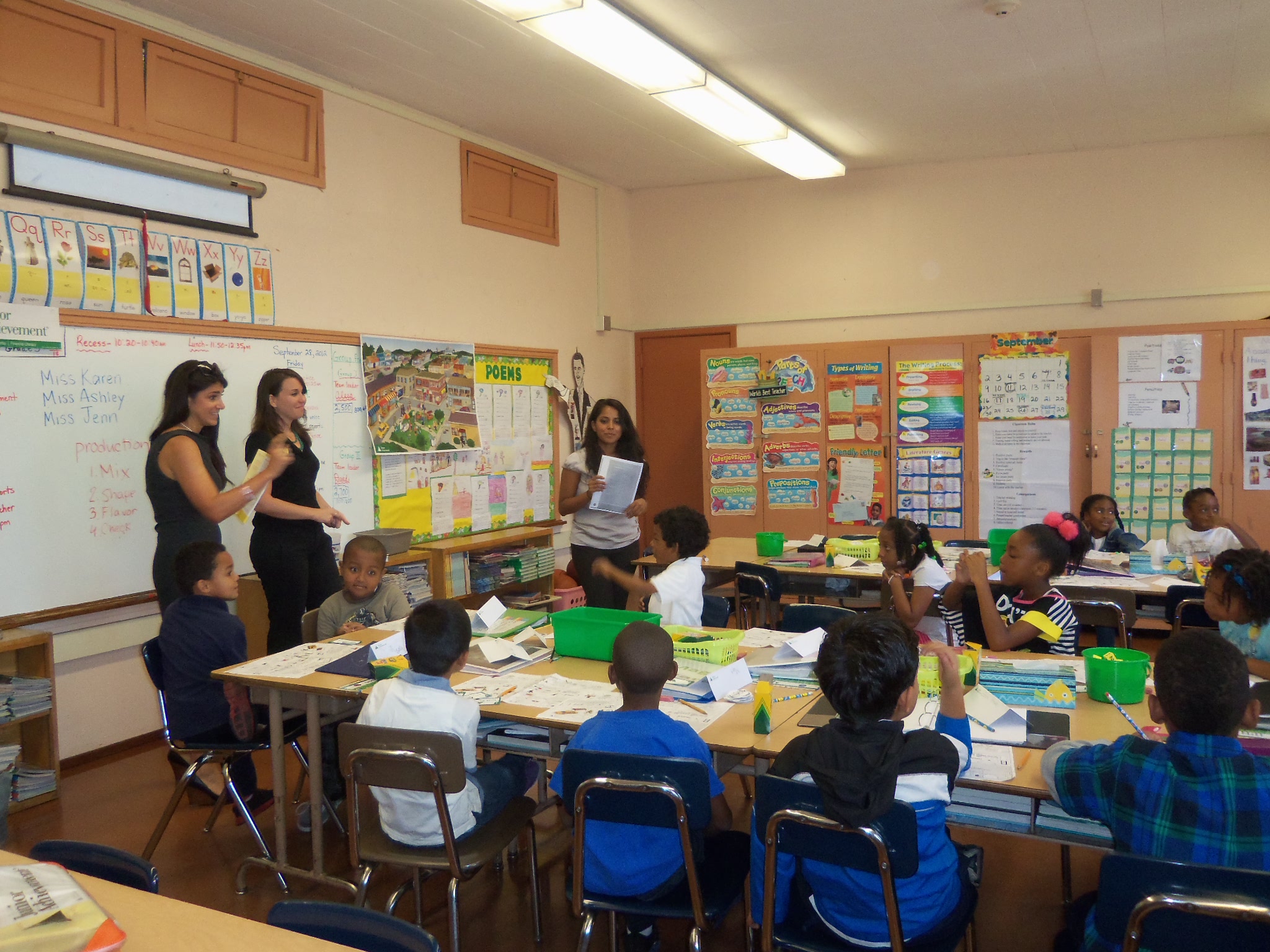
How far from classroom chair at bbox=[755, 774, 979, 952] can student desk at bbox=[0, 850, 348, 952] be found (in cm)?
81

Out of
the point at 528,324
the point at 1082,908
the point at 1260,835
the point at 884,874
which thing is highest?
the point at 528,324

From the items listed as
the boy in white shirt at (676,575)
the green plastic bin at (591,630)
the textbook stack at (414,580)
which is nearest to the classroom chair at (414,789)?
the green plastic bin at (591,630)

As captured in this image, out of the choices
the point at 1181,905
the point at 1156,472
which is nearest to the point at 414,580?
the point at 1181,905

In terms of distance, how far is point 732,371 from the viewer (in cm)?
719

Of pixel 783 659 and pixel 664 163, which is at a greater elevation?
pixel 664 163

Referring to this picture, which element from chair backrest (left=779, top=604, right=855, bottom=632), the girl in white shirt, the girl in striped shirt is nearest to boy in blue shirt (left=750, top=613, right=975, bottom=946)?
the girl in striped shirt

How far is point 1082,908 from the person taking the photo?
6.39 feet

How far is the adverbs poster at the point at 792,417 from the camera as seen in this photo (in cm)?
699

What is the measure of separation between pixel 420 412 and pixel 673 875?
13.3 ft

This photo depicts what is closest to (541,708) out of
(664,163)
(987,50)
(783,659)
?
(783,659)

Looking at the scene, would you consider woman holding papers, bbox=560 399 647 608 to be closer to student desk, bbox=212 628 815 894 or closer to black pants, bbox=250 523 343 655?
black pants, bbox=250 523 343 655

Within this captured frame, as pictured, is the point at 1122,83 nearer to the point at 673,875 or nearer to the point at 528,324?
the point at 528,324

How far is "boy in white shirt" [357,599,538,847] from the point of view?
233cm

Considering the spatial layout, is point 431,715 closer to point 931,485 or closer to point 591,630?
point 591,630
